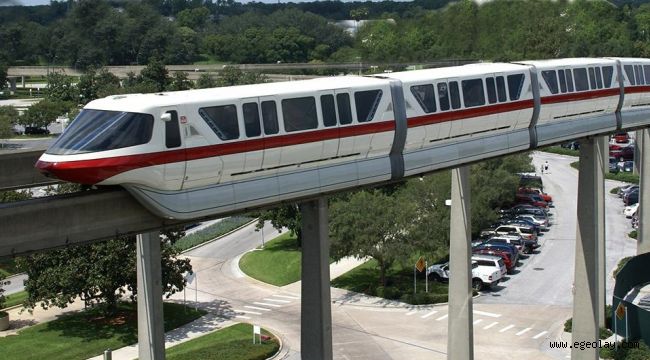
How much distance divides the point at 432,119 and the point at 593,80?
1148 centimetres

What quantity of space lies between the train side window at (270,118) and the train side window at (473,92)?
853 centimetres

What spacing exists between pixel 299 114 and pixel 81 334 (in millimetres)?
23880

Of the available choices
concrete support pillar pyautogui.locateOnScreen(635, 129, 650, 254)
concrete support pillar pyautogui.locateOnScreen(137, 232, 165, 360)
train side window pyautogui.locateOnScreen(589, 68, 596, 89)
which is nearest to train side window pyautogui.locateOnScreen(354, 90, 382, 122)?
concrete support pillar pyautogui.locateOnScreen(137, 232, 165, 360)

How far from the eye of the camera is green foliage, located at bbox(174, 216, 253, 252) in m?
58.1

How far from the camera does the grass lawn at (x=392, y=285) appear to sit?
1759 inches

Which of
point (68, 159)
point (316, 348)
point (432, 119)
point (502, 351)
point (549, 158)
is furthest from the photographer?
point (549, 158)

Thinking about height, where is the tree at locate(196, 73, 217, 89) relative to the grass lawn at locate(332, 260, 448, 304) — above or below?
above

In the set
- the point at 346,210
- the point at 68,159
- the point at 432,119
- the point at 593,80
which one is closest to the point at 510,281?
the point at 346,210

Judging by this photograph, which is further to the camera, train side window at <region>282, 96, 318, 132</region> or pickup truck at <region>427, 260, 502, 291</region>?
pickup truck at <region>427, 260, 502, 291</region>

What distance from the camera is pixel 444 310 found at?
142 ft

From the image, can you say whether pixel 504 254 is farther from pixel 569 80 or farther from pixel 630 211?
pixel 569 80

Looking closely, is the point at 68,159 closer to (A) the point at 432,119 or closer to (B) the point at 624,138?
(A) the point at 432,119

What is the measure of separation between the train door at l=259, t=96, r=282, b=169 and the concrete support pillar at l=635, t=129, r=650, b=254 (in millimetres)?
29197

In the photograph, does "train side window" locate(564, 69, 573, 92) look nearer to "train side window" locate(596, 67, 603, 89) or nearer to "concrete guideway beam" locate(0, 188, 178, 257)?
"train side window" locate(596, 67, 603, 89)
